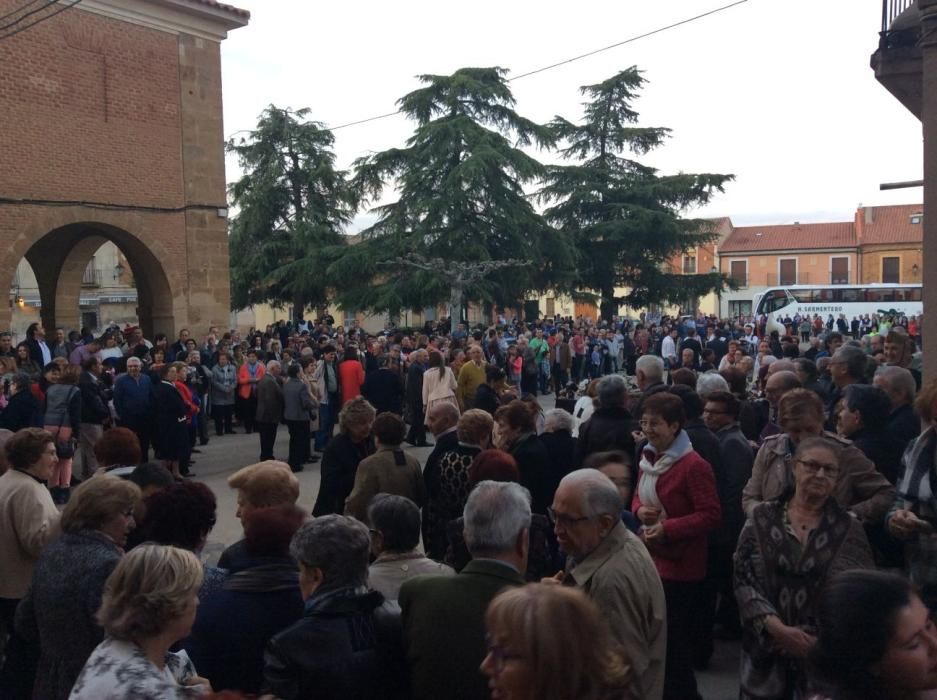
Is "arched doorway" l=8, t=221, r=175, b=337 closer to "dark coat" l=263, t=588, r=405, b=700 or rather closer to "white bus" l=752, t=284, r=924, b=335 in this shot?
"dark coat" l=263, t=588, r=405, b=700

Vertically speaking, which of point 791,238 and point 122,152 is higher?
point 791,238

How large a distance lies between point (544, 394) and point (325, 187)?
835 inches

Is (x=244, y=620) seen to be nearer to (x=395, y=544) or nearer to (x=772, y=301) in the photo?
(x=395, y=544)

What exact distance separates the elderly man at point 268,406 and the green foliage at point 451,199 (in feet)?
65.4

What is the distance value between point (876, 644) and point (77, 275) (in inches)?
851

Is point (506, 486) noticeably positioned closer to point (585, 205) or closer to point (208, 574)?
point (208, 574)

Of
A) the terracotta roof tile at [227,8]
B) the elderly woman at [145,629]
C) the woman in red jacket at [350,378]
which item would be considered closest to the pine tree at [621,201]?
the terracotta roof tile at [227,8]

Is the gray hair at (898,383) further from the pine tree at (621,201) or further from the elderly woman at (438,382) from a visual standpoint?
the pine tree at (621,201)

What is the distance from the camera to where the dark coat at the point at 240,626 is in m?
3.04

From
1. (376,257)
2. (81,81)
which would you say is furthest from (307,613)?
(376,257)

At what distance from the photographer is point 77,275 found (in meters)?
20.8

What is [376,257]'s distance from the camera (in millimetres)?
33156

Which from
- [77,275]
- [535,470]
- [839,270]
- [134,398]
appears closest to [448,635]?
[535,470]

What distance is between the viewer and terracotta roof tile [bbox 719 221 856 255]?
69562 mm
